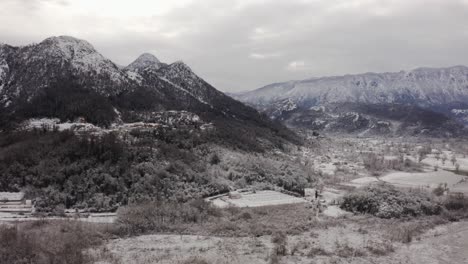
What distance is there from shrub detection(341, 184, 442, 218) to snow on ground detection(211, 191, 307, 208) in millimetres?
5798

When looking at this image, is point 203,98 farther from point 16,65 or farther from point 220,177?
point 220,177

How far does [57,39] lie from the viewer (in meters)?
113

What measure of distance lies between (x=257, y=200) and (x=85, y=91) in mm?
56189

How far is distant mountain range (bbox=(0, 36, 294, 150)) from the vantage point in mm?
80875

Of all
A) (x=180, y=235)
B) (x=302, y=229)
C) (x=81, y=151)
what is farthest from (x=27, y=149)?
(x=302, y=229)

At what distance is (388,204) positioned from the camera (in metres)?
45.2

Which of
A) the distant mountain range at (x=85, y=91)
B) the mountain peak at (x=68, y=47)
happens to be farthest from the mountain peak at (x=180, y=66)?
the mountain peak at (x=68, y=47)

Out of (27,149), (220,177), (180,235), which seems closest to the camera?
(180,235)

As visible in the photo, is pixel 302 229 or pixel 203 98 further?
pixel 203 98

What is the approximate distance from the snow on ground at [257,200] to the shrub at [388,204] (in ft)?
19.0

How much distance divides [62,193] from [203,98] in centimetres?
9057

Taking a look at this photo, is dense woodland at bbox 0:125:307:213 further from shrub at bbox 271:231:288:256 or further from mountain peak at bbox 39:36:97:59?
mountain peak at bbox 39:36:97:59

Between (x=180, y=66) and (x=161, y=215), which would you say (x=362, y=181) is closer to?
(x=161, y=215)

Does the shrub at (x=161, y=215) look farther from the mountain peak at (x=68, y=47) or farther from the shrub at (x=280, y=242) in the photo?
the mountain peak at (x=68, y=47)
